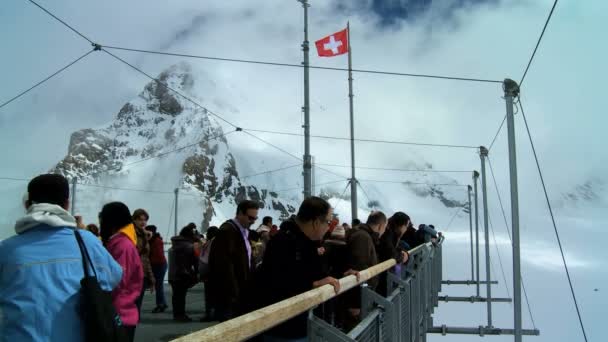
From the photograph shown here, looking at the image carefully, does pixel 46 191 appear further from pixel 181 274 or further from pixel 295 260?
pixel 181 274

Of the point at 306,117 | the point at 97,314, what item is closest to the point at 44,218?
the point at 97,314

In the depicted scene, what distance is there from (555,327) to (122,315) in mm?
29246

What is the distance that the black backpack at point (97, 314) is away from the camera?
2.02 meters

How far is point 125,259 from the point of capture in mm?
3230

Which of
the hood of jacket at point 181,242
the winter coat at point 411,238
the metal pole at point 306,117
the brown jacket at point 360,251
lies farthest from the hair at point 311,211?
the metal pole at point 306,117

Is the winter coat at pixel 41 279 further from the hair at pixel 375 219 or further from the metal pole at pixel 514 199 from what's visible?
the metal pole at pixel 514 199

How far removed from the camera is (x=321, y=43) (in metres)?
18.9

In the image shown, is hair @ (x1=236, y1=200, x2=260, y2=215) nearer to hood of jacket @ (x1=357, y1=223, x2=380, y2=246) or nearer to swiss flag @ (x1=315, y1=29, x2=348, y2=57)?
hood of jacket @ (x1=357, y1=223, x2=380, y2=246)

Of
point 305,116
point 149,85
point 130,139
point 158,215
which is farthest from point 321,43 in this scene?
point 149,85

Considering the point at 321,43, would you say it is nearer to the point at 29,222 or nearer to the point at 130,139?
the point at 29,222

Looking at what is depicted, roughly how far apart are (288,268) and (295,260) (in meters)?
0.05

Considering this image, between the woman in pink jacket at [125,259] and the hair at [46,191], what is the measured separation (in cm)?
90

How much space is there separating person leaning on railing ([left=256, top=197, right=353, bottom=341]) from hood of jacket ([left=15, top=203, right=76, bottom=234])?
943mm

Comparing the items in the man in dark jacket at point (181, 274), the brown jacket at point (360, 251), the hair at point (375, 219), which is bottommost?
the man in dark jacket at point (181, 274)
